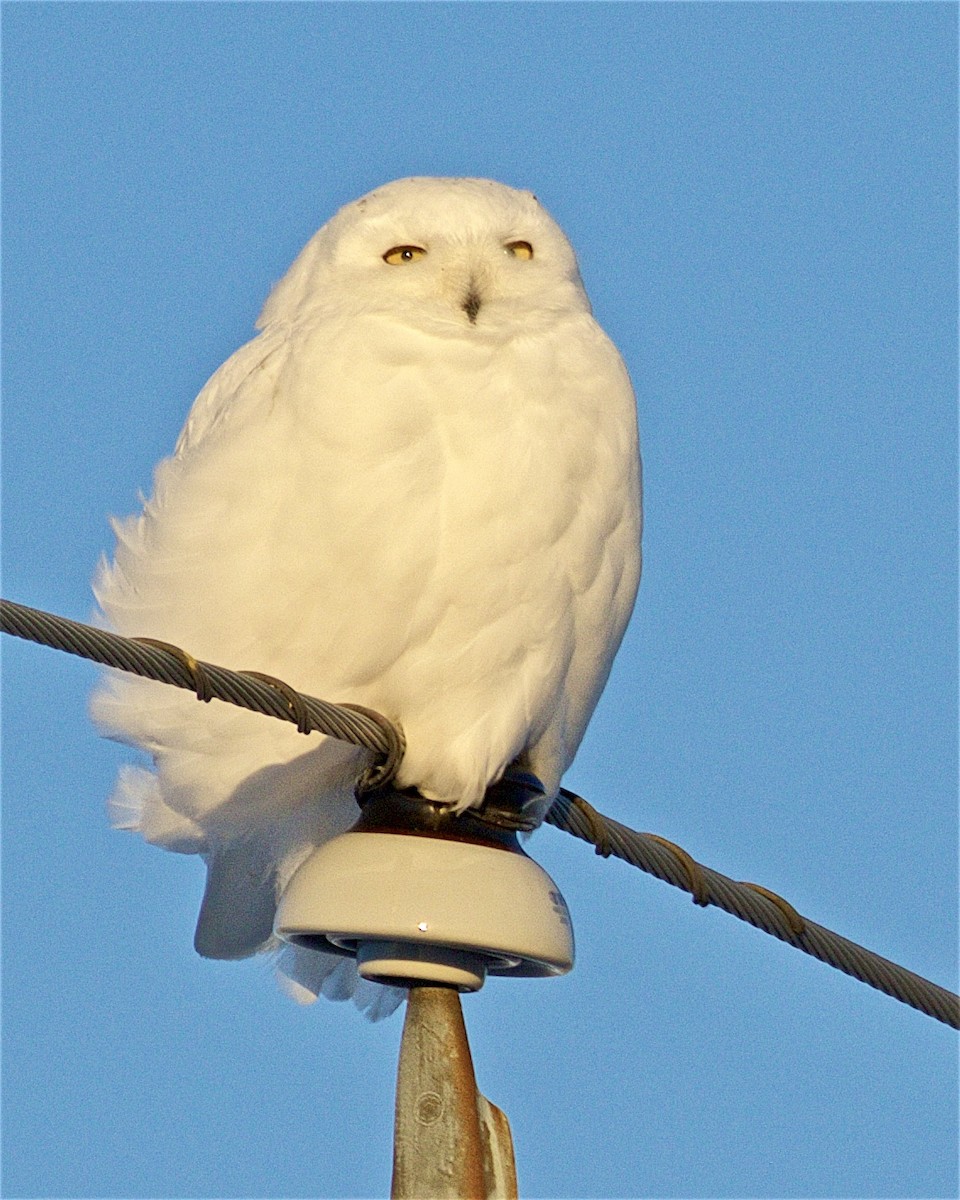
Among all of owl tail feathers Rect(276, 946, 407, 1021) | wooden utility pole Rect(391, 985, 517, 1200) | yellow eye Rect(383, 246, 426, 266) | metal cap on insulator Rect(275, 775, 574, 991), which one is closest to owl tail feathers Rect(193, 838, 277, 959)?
owl tail feathers Rect(276, 946, 407, 1021)

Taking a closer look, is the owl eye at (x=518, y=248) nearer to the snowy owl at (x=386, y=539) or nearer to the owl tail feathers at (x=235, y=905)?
the snowy owl at (x=386, y=539)

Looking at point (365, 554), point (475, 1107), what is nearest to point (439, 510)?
point (365, 554)

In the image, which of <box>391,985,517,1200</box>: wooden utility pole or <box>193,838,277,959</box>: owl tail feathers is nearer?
<box>391,985,517,1200</box>: wooden utility pole

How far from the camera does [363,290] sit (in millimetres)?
5164

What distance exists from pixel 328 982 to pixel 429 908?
156 cm

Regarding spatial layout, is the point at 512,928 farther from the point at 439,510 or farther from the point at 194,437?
the point at 194,437

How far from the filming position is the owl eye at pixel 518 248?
17.8 feet

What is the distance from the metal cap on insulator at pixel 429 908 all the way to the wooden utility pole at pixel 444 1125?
4.7 inches

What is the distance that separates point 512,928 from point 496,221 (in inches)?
77.6

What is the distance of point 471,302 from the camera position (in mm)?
5129

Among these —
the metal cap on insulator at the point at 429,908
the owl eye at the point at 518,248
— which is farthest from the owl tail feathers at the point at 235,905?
the owl eye at the point at 518,248

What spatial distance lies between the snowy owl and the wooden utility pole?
22.0 inches

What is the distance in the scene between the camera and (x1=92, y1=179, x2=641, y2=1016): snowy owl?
186 inches

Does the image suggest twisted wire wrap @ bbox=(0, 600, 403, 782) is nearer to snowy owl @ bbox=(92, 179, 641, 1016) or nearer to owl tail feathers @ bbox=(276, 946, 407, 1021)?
snowy owl @ bbox=(92, 179, 641, 1016)
